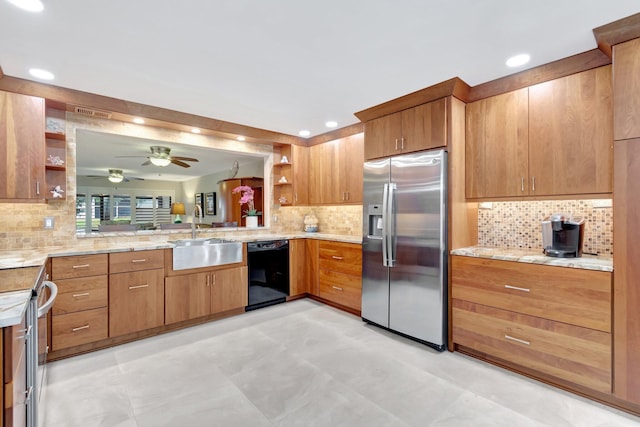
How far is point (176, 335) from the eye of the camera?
3.10 meters

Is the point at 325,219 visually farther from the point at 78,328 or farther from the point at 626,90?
the point at 626,90

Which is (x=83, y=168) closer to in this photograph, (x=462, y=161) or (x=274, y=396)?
(x=274, y=396)

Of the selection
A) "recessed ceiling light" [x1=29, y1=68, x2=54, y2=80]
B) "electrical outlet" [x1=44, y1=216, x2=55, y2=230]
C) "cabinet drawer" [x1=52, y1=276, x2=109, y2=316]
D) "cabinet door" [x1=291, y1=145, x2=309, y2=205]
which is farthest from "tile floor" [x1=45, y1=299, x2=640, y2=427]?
"recessed ceiling light" [x1=29, y1=68, x2=54, y2=80]

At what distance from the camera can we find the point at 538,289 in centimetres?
222

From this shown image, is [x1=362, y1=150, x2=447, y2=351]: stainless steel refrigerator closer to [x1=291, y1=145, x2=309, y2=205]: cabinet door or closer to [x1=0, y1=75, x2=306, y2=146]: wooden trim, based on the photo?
[x1=291, y1=145, x2=309, y2=205]: cabinet door

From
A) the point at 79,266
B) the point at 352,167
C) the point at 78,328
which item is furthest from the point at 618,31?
the point at 78,328

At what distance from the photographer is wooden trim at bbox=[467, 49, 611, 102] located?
2.18 m

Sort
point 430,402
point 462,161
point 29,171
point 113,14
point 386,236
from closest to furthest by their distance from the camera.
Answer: point 113,14
point 430,402
point 29,171
point 462,161
point 386,236

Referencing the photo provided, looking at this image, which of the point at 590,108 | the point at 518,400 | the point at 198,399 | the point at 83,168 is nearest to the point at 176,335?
the point at 198,399

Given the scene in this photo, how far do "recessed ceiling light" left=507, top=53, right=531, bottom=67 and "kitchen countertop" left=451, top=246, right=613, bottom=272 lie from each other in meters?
1.47

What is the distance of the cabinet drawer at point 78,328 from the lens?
2539 millimetres

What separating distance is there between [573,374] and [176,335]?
130 inches

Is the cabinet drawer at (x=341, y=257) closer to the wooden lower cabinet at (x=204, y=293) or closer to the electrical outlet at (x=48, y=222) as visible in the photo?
the wooden lower cabinet at (x=204, y=293)

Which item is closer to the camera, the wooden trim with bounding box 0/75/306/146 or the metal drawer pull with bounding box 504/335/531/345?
the metal drawer pull with bounding box 504/335/531/345
